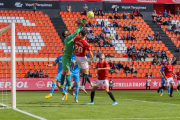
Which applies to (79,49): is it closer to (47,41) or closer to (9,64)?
(9,64)

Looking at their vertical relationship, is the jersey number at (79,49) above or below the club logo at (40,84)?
above

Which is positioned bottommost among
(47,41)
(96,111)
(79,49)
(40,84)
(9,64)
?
(40,84)

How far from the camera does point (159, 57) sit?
107 feet

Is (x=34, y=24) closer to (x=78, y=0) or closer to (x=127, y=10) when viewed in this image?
(x=78, y=0)

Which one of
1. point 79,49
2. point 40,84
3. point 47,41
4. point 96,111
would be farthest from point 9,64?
point 47,41

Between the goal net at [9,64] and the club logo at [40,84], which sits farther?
the club logo at [40,84]

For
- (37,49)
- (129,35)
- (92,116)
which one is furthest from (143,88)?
(92,116)

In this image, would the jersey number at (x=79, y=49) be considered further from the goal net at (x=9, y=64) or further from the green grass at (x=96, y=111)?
the goal net at (x=9, y=64)

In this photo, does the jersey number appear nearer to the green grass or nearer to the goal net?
the green grass

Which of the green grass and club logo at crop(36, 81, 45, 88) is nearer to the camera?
the green grass

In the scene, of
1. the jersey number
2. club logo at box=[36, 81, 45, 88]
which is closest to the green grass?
the jersey number

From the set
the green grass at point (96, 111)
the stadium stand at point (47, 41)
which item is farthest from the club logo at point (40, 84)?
the green grass at point (96, 111)

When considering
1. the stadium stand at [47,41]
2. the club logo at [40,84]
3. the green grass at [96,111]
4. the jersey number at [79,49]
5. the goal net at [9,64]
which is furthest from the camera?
the stadium stand at [47,41]

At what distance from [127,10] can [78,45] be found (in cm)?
3048
